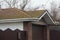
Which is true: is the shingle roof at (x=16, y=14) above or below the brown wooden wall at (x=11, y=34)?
above

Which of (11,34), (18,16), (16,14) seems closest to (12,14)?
(16,14)

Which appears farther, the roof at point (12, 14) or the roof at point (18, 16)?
the roof at point (12, 14)

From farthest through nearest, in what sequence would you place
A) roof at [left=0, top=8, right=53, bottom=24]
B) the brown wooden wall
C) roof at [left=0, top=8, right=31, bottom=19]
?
roof at [left=0, top=8, right=31, bottom=19] → roof at [left=0, top=8, right=53, bottom=24] → the brown wooden wall

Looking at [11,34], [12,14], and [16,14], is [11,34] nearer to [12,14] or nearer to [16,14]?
[16,14]

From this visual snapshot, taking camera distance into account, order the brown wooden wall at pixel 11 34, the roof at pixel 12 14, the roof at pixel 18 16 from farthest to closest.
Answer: the roof at pixel 12 14 < the roof at pixel 18 16 < the brown wooden wall at pixel 11 34

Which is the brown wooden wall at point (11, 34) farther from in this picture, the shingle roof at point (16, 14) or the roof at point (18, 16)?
the shingle roof at point (16, 14)

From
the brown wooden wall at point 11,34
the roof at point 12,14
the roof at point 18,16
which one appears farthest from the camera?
the roof at point 12,14

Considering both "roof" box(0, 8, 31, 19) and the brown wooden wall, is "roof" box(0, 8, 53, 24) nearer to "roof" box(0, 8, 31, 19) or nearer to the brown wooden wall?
"roof" box(0, 8, 31, 19)

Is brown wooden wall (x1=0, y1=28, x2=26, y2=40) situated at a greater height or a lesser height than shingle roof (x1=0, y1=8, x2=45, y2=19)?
lesser

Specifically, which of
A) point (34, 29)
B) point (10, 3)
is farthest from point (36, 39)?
point (10, 3)

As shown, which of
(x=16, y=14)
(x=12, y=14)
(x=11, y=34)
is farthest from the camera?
(x=12, y=14)

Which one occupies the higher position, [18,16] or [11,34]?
[18,16]

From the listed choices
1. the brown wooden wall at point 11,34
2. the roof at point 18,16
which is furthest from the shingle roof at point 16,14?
the brown wooden wall at point 11,34

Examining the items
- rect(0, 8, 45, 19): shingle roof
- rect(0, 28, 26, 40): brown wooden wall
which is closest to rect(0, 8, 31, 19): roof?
rect(0, 8, 45, 19): shingle roof
